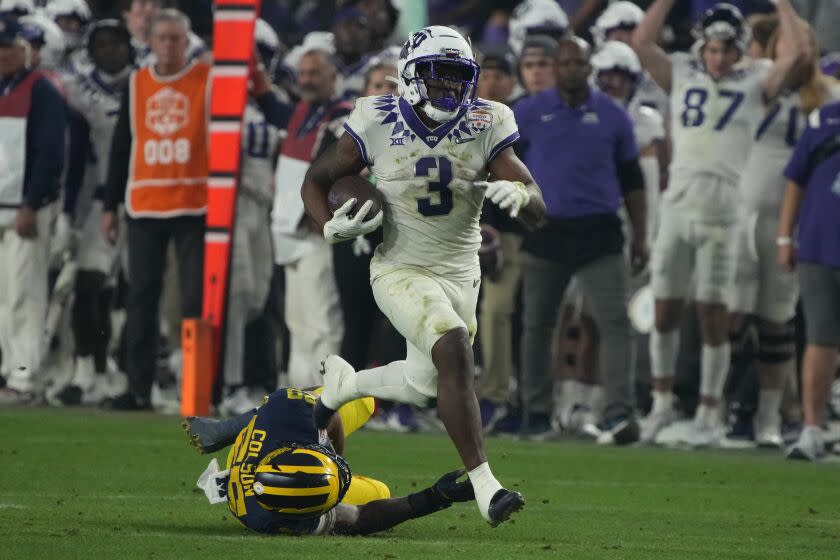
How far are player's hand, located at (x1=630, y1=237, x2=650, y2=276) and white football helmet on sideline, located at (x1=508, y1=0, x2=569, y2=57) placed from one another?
2.15 m

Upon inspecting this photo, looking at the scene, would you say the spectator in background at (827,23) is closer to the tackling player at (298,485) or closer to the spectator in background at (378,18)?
the spectator in background at (378,18)

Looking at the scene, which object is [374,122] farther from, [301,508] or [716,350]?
[716,350]

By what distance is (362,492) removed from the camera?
6.59 metres

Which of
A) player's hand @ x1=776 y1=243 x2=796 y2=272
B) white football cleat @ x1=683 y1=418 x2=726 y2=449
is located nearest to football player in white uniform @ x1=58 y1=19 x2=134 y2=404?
white football cleat @ x1=683 y1=418 x2=726 y2=449

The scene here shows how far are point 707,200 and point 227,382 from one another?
3411 millimetres

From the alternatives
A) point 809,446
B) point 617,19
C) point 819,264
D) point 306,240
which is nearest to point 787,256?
point 819,264

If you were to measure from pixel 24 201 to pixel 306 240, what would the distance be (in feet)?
6.35

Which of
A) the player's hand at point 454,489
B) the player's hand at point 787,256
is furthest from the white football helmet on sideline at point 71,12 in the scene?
the player's hand at point 454,489

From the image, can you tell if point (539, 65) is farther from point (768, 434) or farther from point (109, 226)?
point (109, 226)

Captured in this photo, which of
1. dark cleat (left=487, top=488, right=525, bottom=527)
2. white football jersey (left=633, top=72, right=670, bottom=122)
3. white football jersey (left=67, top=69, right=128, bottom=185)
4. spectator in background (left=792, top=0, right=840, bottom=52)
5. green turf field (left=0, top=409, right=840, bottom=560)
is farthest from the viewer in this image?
spectator in background (left=792, top=0, right=840, bottom=52)

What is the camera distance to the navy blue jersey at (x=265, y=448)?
20.4ft

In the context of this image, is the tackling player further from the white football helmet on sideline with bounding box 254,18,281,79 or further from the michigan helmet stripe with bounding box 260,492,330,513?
the white football helmet on sideline with bounding box 254,18,281,79

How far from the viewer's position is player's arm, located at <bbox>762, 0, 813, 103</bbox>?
1069 centimetres

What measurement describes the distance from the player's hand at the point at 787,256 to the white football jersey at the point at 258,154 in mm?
3748
